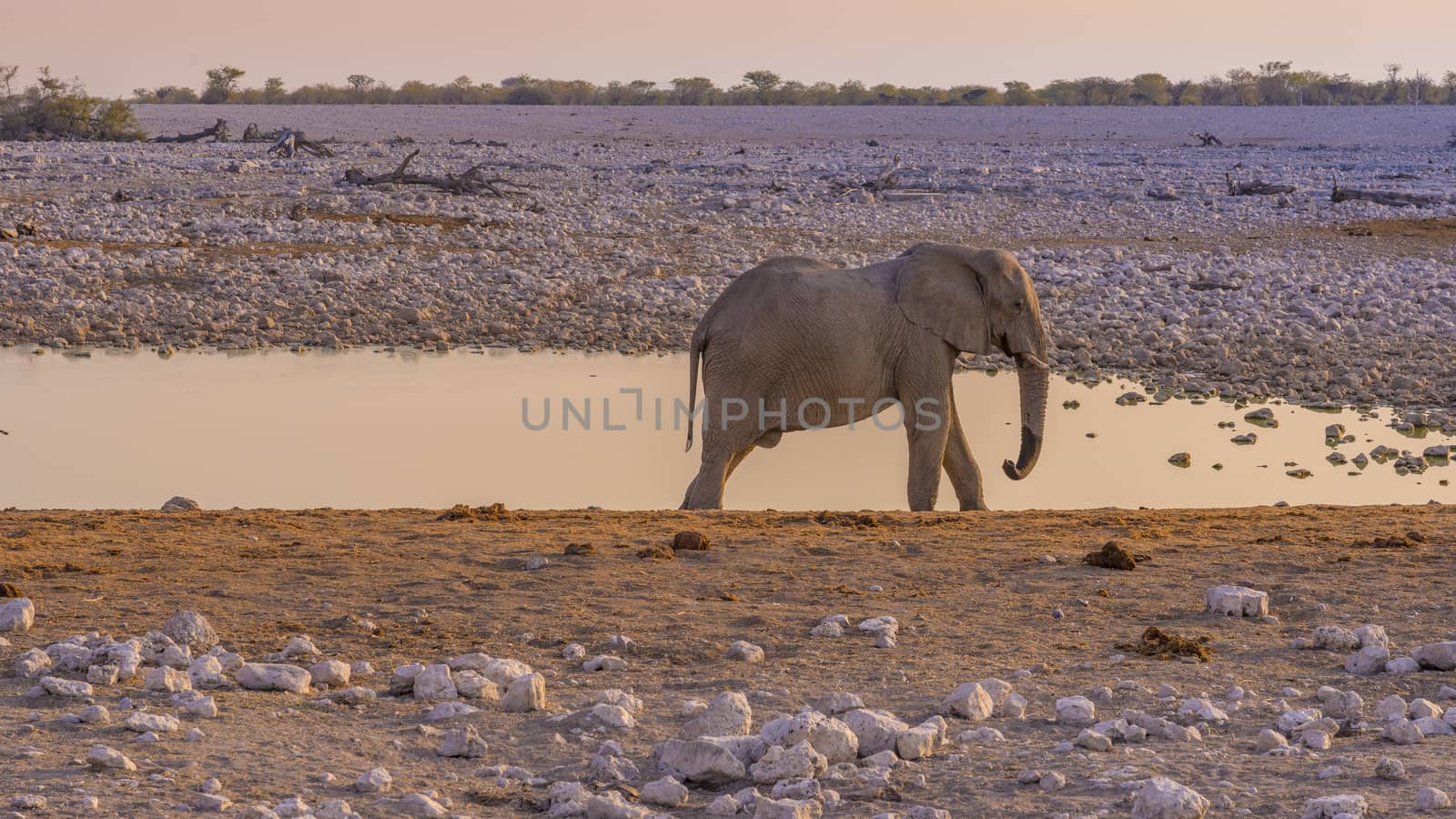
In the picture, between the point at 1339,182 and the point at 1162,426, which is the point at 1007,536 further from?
the point at 1339,182

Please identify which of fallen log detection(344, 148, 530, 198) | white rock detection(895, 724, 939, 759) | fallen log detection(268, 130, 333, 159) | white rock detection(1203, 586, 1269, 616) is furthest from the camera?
fallen log detection(268, 130, 333, 159)

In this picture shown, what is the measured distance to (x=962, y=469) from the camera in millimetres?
9383

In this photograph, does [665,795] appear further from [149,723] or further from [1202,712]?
[1202,712]

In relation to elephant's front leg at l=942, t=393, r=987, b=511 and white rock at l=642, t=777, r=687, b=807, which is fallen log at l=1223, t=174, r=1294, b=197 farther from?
white rock at l=642, t=777, r=687, b=807

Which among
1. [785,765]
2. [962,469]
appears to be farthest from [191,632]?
[962,469]

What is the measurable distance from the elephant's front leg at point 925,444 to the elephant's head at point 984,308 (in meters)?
0.34

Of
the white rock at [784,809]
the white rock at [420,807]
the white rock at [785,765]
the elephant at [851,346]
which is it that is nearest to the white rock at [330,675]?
the white rock at [420,807]

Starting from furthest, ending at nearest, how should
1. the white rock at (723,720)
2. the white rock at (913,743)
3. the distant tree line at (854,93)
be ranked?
the distant tree line at (854,93), the white rock at (723,720), the white rock at (913,743)

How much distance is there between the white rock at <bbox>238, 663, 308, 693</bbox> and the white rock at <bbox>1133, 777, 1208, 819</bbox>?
2.32 m

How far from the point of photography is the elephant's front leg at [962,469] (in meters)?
9.34

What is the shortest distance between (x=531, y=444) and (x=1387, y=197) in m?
16.3

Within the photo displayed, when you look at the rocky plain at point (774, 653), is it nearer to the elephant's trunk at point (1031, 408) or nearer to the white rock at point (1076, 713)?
the white rock at point (1076, 713)

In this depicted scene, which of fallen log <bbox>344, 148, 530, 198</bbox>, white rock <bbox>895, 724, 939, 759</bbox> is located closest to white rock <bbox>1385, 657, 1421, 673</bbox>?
white rock <bbox>895, 724, 939, 759</bbox>

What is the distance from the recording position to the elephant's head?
9.09 m
